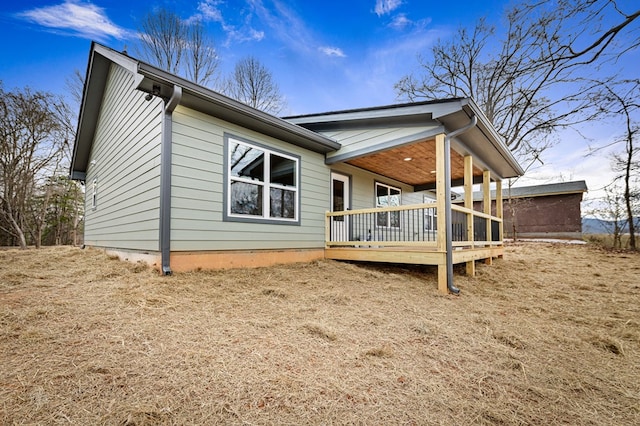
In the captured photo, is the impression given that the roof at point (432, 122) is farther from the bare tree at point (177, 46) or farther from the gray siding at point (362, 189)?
the bare tree at point (177, 46)

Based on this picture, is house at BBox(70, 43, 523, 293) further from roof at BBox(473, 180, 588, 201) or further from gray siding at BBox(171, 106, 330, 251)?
roof at BBox(473, 180, 588, 201)

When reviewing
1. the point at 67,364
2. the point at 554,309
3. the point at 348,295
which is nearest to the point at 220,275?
the point at 348,295

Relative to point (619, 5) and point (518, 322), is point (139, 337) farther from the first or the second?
point (619, 5)

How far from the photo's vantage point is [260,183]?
5641 mm

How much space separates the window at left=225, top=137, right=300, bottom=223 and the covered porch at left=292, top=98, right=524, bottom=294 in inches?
50.5

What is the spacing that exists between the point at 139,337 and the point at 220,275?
214 cm

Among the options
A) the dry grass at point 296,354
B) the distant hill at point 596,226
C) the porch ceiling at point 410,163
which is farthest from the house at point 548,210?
the dry grass at point 296,354

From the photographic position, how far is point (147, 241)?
4820 millimetres

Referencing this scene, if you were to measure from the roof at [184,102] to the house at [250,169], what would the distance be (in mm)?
23

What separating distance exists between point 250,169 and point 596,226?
1889 cm

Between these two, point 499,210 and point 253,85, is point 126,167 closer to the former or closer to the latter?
point 499,210

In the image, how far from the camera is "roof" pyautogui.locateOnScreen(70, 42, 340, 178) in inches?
162

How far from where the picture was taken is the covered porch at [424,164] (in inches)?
203

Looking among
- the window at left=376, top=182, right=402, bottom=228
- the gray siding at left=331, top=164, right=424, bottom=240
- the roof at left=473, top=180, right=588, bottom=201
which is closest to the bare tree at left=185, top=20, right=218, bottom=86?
the gray siding at left=331, top=164, right=424, bottom=240
